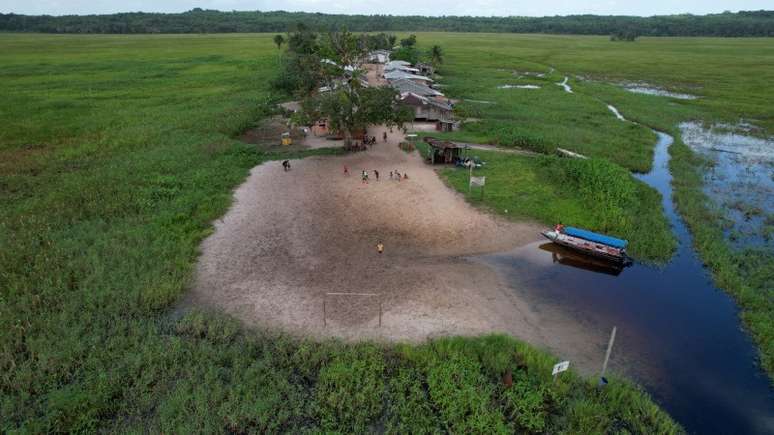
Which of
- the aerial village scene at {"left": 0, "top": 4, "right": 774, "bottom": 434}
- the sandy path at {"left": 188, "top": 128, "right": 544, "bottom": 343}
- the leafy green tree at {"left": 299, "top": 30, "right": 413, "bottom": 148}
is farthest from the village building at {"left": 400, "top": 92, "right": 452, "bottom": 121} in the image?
the sandy path at {"left": 188, "top": 128, "right": 544, "bottom": 343}

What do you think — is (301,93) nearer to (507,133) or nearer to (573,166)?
(507,133)

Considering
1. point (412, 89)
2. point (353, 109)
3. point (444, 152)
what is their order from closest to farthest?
1. point (444, 152)
2. point (353, 109)
3. point (412, 89)

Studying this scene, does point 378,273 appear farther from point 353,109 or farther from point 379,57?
point 379,57

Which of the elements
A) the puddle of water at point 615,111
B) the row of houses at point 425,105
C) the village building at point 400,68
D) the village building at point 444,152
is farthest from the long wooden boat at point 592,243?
the village building at point 400,68

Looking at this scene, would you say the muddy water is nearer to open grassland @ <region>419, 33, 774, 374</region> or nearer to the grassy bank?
open grassland @ <region>419, 33, 774, 374</region>

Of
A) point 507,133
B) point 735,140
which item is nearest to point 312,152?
point 507,133

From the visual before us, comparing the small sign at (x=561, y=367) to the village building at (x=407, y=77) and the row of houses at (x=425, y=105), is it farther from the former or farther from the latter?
the village building at (x=407, y=77)

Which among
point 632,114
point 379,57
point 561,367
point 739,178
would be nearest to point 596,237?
point 561,367
